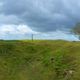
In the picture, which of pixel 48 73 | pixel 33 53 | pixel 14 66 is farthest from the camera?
pixel 33 53

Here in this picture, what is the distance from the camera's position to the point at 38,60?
26.2m

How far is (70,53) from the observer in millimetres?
26547

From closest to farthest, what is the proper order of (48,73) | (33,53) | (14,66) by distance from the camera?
(48,73) → (14,66) → (33,53)

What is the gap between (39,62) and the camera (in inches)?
1014

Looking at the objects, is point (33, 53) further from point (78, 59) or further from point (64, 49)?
point (78, 59)

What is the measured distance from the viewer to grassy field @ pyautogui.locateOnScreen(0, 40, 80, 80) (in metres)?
23.9

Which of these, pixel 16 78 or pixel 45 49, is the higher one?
pixel 45 49

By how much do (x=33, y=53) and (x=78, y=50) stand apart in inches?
150

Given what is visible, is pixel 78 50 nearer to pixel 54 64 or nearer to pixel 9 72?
pixel 54 64

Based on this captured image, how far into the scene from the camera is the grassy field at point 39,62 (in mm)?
23938

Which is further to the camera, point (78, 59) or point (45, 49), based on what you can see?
point (45, 49)

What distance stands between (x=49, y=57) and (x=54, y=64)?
1340 millimetres

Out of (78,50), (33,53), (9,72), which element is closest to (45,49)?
(33,53)

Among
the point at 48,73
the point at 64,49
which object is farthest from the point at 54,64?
the point at 64,49
